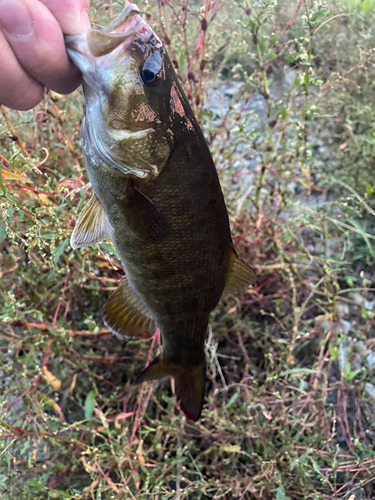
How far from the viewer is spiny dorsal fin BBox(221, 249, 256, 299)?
127cm

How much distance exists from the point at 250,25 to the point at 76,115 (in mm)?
1199

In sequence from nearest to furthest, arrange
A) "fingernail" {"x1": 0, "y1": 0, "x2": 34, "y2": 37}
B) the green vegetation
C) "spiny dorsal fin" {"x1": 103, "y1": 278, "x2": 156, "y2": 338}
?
1. "fingernail" {"x1": 0, "y1": 0, "x2": 34, "y2": 37}
2. "spiny dorsal fin" {"x1": 103, "y1": 278, "x2": 156, "y2": 338}
3. the green vegetation

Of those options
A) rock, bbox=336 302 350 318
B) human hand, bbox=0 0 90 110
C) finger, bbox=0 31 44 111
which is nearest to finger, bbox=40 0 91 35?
human hand, bbox=0 0 90 110

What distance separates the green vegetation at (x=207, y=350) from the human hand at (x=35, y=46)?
286mm

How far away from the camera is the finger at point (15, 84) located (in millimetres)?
872

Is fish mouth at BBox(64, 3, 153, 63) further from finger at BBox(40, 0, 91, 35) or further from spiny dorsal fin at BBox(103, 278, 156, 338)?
spiny dorsal fin at BBox(103, 278, 156, 338)

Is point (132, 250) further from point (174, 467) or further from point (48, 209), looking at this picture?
point (174, 467)

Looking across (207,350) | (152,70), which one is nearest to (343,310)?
(207,350)

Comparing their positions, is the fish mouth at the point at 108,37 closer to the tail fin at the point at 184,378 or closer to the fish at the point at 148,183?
the fish at the point at 148,183

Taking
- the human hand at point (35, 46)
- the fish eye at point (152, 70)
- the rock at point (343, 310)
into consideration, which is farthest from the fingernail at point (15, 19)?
→ the rock at point (343, 310)

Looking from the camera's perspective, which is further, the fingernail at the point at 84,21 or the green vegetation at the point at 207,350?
the green vegetation at the point at 207,350

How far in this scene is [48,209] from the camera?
1430 millimetres

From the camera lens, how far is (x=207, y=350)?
2029 mm

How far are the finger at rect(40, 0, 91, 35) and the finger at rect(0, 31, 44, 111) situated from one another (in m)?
0.14
